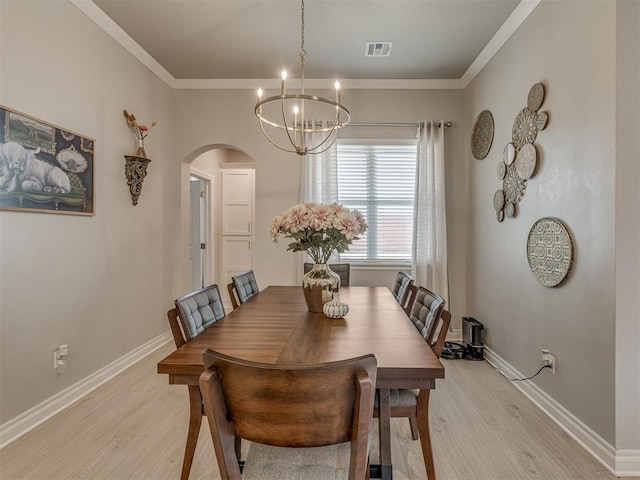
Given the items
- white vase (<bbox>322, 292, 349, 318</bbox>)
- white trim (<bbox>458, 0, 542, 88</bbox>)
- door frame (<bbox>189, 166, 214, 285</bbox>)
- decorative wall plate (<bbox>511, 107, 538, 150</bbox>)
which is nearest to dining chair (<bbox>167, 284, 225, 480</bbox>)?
white vase (<bbox>322, 292, 349, 318</bbox>)

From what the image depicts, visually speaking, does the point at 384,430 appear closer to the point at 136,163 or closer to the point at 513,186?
the point at 513,186

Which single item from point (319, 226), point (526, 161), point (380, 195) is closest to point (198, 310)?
point (319, 226)

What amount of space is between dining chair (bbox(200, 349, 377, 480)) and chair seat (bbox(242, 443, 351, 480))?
26 centimetres

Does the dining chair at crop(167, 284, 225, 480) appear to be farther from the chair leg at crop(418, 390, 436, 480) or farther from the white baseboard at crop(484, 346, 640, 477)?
the white baseboard at crop(484, 346, 640, 477)

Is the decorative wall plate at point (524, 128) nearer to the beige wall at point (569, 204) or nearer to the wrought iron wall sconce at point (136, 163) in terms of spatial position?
the beige wall at point (569, 204)

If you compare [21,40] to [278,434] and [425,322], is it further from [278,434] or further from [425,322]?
[425,322]

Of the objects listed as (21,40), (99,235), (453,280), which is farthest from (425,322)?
(21,40)

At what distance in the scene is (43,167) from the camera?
7.43ft

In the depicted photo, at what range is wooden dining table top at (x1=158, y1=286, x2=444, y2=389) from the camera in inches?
49.2

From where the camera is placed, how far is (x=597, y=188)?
1901mm

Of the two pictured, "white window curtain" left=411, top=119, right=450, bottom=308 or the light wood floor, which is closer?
the light wood floor

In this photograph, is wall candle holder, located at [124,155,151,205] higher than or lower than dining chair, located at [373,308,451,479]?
higher

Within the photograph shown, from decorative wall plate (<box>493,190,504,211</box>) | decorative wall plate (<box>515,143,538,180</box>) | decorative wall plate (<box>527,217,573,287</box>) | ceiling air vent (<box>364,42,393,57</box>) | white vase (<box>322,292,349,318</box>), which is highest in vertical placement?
ceiling air vent (<box>364,42,393,57</box>)

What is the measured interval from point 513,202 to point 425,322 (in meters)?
1.60
